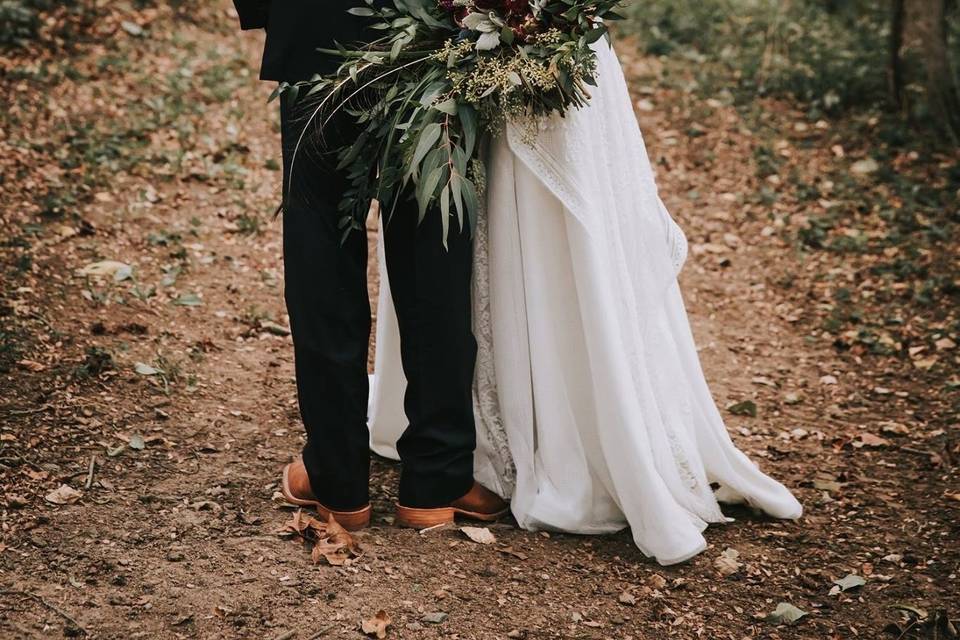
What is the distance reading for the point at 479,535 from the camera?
296 cm

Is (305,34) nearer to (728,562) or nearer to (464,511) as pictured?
(464,511)

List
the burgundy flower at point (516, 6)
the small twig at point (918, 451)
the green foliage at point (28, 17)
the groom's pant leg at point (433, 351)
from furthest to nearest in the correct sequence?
the green foliage at point (28, 17) → the small twig at point (918, 451) → the groom's pant leg at point (433, 351) → the burgundy flower at point (516, 6)

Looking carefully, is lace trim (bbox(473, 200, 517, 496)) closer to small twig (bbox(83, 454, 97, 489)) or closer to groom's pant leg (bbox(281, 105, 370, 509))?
groom's pant leg (bbox(281, 105, 370, 509))

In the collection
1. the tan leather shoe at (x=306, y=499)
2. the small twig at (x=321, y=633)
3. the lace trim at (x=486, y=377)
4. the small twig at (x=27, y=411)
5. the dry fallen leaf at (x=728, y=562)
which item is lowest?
the small twig at (x=321, y=633)

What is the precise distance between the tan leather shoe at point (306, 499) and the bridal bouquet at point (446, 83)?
0.87 m

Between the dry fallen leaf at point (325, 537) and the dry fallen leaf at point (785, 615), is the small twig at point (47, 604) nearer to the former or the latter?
the dry fallen leaf at point (325, 537)

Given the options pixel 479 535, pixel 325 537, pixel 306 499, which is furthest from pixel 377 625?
pixel 306 499

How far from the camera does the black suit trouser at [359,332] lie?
106 inches

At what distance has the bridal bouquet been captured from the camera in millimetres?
2496

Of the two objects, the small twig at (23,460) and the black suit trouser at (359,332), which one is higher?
the black suit trouser at (359,332)

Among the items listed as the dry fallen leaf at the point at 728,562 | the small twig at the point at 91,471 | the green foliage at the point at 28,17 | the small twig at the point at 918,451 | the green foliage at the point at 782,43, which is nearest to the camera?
the dry fallen leaf at the point at 728,562

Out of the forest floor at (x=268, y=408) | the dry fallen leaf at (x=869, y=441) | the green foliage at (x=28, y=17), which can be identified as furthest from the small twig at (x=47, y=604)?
the green foliage at (x=28, y=17)

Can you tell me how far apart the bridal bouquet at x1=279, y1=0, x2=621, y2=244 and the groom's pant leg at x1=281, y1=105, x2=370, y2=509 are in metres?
0.07

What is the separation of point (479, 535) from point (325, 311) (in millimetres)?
851
